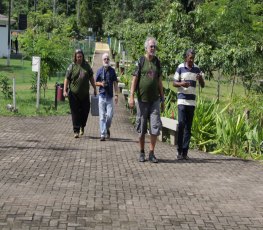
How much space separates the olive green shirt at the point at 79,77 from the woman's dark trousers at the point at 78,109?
12 cm

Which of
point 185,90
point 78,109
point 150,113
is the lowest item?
point 78,109

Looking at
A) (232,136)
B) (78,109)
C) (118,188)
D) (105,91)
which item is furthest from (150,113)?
(78,109)

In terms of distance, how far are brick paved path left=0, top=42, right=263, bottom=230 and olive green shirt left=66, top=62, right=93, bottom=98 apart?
103cm

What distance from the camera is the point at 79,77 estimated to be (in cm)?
1005

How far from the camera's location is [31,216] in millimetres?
5004

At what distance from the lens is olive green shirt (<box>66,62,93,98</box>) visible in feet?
32.9

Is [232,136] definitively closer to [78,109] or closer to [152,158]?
[152,158]

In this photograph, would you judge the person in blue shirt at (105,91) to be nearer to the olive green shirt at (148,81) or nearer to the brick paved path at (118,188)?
the brick paved path at (118,188)

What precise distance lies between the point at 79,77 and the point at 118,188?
4.24 metres

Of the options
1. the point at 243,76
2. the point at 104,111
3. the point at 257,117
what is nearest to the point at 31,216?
the point at 104,111

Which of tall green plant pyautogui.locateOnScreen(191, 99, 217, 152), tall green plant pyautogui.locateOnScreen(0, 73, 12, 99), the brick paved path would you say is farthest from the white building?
tall green plant pyautogui.locateOnScreen(191, 99, 217, 152)

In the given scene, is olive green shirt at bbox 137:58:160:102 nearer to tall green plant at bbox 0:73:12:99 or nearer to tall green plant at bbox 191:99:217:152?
tall green plant at bbox 191:99:217:152

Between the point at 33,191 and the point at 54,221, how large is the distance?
111 centimetres

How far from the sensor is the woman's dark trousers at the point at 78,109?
10.2 meters
